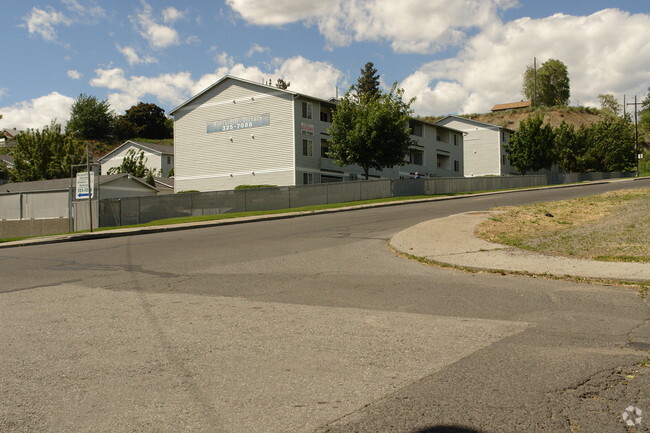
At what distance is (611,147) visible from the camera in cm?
7362

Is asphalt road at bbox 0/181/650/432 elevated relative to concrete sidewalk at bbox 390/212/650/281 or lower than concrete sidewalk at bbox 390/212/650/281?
lower

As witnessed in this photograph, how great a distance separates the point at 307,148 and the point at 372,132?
7.03m

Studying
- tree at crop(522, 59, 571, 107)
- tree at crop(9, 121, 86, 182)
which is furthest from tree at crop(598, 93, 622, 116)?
tree at crop(9, 121, 86, 182)

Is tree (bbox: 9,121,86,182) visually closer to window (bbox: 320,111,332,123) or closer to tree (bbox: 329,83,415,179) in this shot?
window (bbox: 320,111,332,123)

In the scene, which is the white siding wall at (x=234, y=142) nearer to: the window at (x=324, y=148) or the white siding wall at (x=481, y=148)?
the window at (x=324, y=148)

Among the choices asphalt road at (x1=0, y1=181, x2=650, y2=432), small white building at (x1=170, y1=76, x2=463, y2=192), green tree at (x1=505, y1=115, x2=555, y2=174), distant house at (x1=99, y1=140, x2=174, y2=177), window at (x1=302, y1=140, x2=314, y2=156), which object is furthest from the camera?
distant house at (x1=99, y1=140, x2=174, y2=177)

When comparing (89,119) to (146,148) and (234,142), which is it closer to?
(146,148)

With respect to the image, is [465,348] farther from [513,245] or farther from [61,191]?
[61,191]

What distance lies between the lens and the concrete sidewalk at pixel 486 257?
28.7 ft

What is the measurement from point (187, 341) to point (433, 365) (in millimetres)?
2645

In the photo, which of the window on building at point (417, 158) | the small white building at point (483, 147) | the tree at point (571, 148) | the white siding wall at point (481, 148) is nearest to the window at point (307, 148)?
the window on building at point (417, 158)

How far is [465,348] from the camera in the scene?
16.6 feet

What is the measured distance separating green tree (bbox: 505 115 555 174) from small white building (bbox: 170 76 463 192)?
22.5 metres

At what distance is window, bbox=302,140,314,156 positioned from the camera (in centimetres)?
4403
